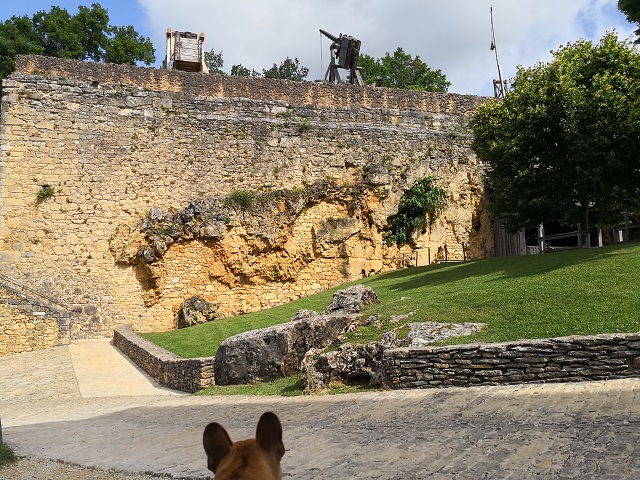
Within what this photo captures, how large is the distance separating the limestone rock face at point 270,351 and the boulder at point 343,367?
1159mm

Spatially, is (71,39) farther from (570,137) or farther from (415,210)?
(570,137)

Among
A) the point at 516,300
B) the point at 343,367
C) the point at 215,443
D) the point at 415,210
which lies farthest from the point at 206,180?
the point at 215,443

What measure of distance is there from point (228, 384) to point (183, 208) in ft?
35.3

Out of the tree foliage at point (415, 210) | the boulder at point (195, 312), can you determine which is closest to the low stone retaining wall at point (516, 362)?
the boulder at point (195, 312)

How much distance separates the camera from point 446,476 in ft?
14.8

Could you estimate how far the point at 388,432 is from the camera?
20.0 feet

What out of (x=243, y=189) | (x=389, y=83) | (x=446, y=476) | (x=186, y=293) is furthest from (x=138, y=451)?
(x=389, y=83)

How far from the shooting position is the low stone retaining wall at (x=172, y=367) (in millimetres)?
10836

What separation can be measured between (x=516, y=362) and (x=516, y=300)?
2943mm

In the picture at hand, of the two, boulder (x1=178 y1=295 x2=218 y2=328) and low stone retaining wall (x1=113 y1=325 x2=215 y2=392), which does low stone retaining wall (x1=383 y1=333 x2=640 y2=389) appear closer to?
low stone retaining wall (x1=113 y1=325 x2=215 y2=392)

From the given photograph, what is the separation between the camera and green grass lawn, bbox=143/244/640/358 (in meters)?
8.95

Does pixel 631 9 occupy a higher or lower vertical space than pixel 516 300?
higher

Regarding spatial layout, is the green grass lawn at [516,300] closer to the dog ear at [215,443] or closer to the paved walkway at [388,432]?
the paved walkway at [388,432]

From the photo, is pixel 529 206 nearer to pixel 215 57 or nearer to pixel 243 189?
pixel 243 189
